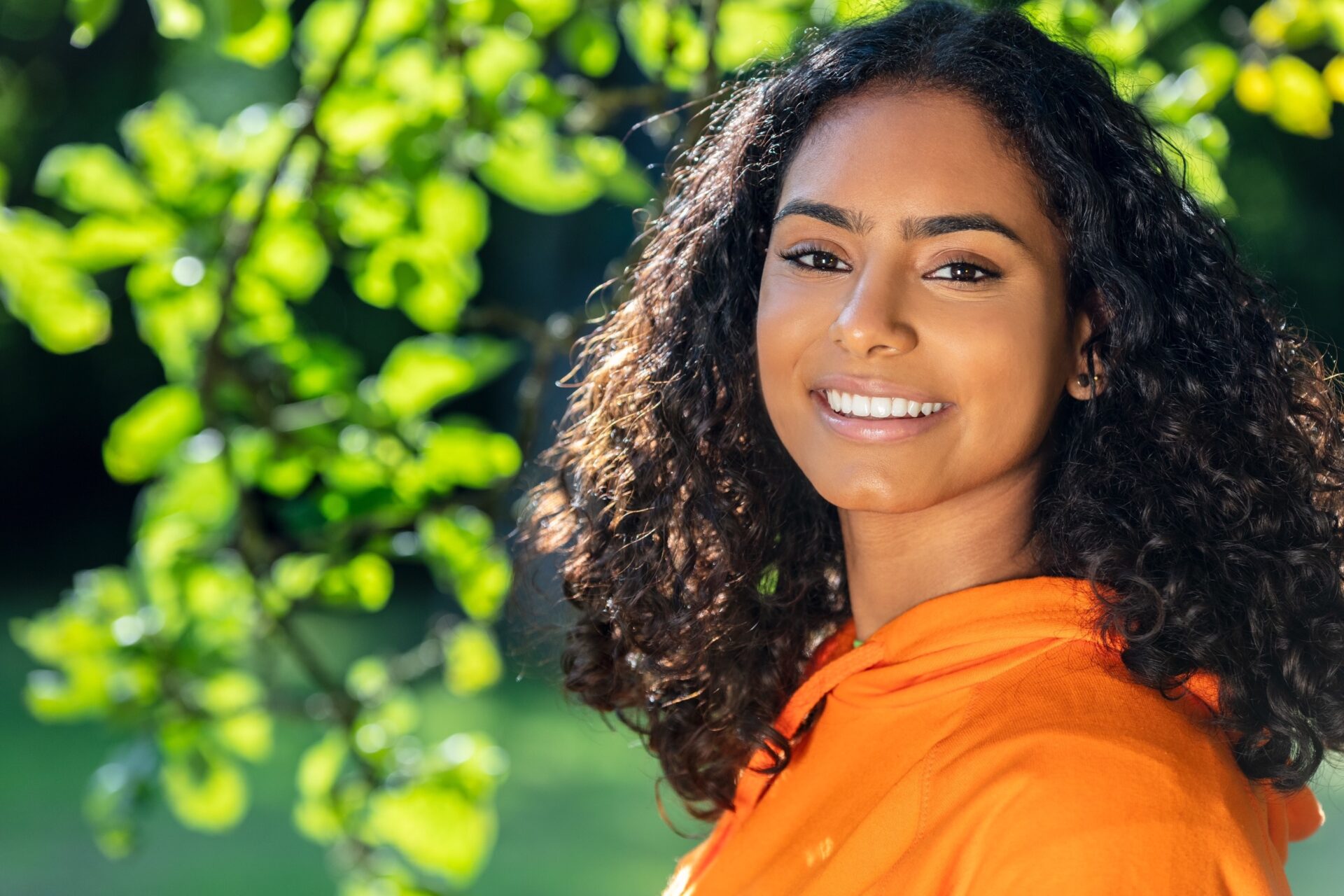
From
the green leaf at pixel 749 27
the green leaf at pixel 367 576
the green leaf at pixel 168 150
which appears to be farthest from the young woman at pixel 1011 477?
the green leaf at pixel 168 150

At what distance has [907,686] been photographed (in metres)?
1.34

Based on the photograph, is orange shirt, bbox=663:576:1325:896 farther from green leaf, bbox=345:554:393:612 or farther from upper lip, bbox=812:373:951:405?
green leaf, bbox=345:554:393:612

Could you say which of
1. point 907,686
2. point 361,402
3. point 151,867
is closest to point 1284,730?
point 907,686

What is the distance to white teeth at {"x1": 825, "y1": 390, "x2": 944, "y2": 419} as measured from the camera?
1.34 m

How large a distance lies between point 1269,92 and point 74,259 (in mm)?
1495

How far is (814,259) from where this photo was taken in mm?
1424

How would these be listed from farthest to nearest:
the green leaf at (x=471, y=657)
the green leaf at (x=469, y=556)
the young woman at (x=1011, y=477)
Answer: the green leaf at (x=471, y=657), the green leaf at (x=469, y=556), the young woman at (x=1011, y=477)

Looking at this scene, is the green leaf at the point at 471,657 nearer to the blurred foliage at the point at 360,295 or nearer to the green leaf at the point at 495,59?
the blurred foliage at the point at 360,295

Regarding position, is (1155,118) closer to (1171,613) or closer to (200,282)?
(1171,613)

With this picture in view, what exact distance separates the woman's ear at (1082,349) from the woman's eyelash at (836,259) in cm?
11

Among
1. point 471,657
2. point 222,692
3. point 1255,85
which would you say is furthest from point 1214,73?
point 222,692

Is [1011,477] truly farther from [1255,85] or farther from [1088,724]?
[1255,85]

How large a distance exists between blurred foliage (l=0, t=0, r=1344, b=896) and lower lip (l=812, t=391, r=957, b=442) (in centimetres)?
59

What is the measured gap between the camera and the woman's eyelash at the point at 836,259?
1.33 meters
